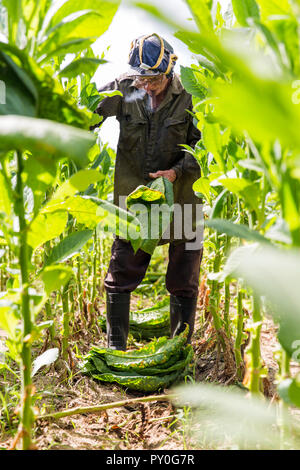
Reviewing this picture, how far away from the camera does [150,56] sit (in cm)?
209

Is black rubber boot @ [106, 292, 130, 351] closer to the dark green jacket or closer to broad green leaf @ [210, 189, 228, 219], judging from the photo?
the dark green jacket

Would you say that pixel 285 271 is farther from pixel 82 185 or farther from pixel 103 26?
pixel 103 26

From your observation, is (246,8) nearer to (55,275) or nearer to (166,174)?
(55,275)

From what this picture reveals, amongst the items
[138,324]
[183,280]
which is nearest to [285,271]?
[183,280]

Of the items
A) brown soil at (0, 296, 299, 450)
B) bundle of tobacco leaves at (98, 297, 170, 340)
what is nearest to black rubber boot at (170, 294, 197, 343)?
brown soil at (0, 296, 299, 450)

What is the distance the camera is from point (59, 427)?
154 centimetres

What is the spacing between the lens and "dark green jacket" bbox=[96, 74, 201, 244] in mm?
2289

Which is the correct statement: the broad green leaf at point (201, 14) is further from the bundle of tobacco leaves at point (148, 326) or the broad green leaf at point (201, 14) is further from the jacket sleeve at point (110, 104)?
the bundle of tobacco leaves at point (148, 326)

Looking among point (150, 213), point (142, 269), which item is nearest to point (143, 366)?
point (142, 269)

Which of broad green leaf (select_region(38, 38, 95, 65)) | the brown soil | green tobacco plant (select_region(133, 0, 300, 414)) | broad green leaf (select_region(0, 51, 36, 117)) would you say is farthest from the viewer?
the brown soil

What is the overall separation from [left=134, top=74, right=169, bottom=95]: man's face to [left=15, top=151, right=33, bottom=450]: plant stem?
1.41 metres

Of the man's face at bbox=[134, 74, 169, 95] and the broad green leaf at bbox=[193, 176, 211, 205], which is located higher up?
the man's face at bbox=[134, 74, 169, 95]

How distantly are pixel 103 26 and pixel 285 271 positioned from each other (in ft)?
2.67

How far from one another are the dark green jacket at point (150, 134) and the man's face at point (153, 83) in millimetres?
35
